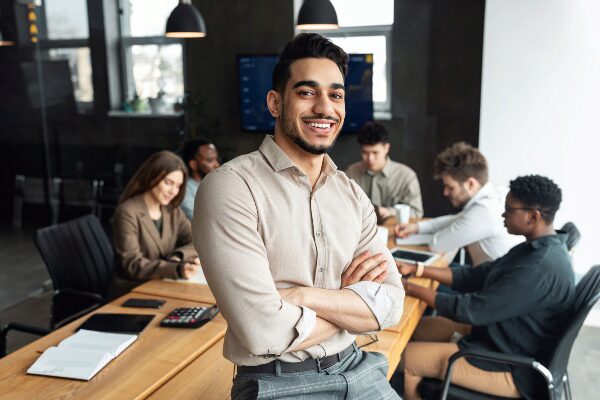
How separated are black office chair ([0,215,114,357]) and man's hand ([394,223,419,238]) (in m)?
1.66

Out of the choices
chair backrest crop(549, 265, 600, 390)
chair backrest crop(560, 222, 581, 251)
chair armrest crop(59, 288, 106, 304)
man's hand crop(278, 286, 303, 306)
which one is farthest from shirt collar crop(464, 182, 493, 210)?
man's hand crop(278, 286, 303, 306)

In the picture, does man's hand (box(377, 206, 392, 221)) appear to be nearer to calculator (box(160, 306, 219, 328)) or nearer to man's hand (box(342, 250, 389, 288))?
calculator (box(160, 306, 219, 328))

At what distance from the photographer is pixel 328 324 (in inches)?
55.9

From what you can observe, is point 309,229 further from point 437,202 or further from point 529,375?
point 437,202

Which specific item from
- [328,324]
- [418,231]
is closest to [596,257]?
[418,231]

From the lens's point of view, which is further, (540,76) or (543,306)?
(540,76)

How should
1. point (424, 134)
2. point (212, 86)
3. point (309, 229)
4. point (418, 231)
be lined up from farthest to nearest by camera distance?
point (212, 86) < point (424, 134) < point (418, 231) < point (309, 229)

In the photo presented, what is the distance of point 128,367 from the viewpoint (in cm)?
184

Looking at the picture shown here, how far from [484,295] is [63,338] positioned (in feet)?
5.30

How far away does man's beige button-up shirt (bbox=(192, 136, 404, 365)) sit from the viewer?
4.26ft

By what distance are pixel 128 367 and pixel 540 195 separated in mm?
1706

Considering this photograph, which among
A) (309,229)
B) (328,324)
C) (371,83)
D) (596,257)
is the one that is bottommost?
(596,257)

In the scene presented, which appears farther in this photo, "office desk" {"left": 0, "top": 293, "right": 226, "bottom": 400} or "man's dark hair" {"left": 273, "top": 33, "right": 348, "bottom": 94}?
"office desk" {"left": 0, "top": 293, "right": 226, "bottom": 400}

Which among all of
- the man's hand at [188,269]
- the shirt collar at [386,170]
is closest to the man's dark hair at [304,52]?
the man's hand at [188,269]
